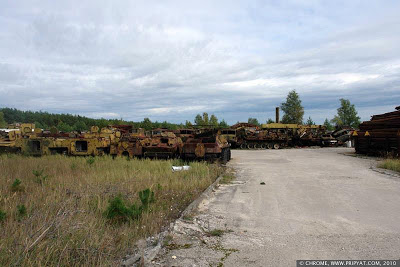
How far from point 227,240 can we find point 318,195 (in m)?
3.81

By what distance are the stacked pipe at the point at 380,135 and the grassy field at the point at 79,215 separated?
11822 mm

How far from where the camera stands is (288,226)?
5.11 meters

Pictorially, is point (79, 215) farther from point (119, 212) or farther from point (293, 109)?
point (293, 109)

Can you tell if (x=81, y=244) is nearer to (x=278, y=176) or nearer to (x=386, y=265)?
(x=386, y=265)

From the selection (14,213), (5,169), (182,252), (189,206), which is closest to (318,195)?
(189,206)

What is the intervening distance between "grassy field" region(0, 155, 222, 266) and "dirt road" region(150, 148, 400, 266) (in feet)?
1.83

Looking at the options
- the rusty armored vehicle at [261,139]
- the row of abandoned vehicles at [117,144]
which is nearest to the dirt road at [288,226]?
the row of abandoned vehicles at [117,144]

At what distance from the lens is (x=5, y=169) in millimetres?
10078

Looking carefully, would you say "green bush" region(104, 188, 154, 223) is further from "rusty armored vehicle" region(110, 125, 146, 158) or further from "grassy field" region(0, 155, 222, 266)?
"rusty armored vehicle" region(110, 125, 146, 158)

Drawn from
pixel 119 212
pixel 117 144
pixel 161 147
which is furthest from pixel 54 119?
pixel 119 212

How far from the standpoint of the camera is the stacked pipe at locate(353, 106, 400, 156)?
1684 cm

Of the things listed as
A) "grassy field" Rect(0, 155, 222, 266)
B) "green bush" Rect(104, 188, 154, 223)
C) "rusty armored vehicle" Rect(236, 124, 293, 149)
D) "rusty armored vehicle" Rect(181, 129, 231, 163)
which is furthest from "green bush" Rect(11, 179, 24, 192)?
"rusty armored vehicle" Rect(236, 124, 293, 149)

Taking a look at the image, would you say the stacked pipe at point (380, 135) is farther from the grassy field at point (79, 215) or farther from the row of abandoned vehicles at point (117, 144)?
the grassy field at point (79, 215)

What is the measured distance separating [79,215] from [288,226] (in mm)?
3169
